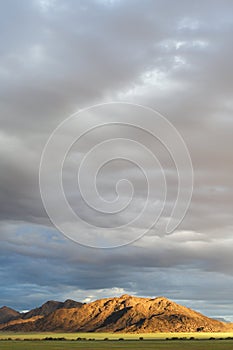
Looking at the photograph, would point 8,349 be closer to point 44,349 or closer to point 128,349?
point 44,349

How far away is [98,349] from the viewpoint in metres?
142

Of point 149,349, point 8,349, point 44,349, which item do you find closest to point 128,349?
point 149,349

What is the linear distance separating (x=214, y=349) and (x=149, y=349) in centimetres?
1698

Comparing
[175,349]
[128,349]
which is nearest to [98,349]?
[128,349]

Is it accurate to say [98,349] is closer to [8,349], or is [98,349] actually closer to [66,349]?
[66,349]

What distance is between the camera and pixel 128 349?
14250cm

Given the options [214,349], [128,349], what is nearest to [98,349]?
[128,349]

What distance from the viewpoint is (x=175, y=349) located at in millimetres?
145375

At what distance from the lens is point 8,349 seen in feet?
472

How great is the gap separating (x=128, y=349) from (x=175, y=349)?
500 inches

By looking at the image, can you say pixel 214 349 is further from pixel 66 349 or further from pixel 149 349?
pixel 66 349

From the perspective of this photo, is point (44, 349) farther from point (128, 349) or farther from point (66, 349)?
point (128, 349)

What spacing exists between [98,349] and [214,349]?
30.4 metres

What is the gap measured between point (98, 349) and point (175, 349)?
20.3 meters
